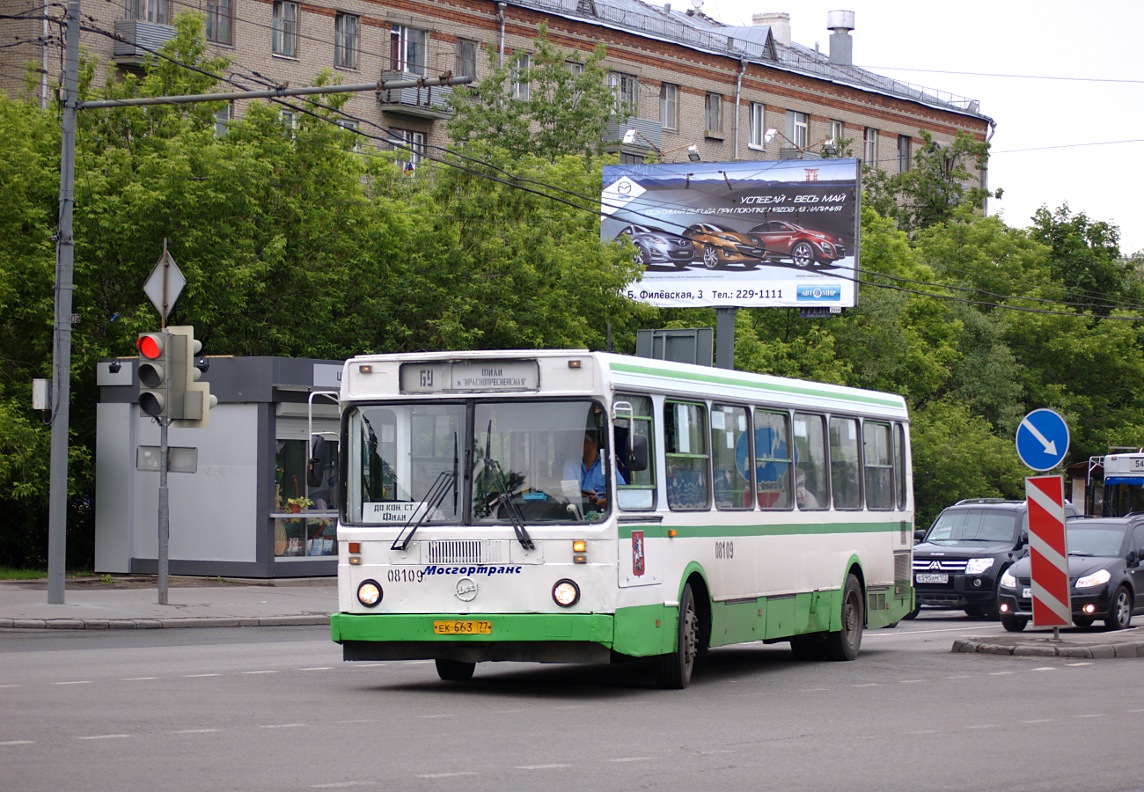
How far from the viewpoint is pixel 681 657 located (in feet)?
48.0

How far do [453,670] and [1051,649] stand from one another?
680cm

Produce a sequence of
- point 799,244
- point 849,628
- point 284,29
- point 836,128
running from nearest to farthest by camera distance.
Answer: point 849,628, point 799,244, point 284,29, point 836,128

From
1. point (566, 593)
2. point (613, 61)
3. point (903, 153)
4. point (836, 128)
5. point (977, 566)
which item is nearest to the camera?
point (566, 593)

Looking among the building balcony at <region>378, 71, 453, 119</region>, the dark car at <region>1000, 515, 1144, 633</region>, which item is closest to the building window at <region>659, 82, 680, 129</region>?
the building balcony at <region>378, 71, 453, 119</region>

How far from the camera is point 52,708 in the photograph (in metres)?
12.4

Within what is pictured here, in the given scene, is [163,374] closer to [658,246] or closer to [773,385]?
[773,385]

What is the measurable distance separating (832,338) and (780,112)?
84.9ft

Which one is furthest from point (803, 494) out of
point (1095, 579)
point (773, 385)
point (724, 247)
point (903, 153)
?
point (903, 153)

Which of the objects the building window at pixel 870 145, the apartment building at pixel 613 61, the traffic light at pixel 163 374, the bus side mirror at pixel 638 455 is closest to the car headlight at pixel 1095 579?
the traffic light at pixel 163 374

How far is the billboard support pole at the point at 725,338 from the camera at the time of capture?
3788 cm

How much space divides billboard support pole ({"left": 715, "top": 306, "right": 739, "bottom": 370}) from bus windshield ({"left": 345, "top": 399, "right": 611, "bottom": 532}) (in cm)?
2351

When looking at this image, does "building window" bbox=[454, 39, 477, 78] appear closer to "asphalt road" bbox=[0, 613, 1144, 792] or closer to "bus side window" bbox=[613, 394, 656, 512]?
"asphalt road" bbox=[0, 613, 1144, 792]

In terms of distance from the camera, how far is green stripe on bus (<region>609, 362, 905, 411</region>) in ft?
47.2

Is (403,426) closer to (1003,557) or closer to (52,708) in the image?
(52,708)
